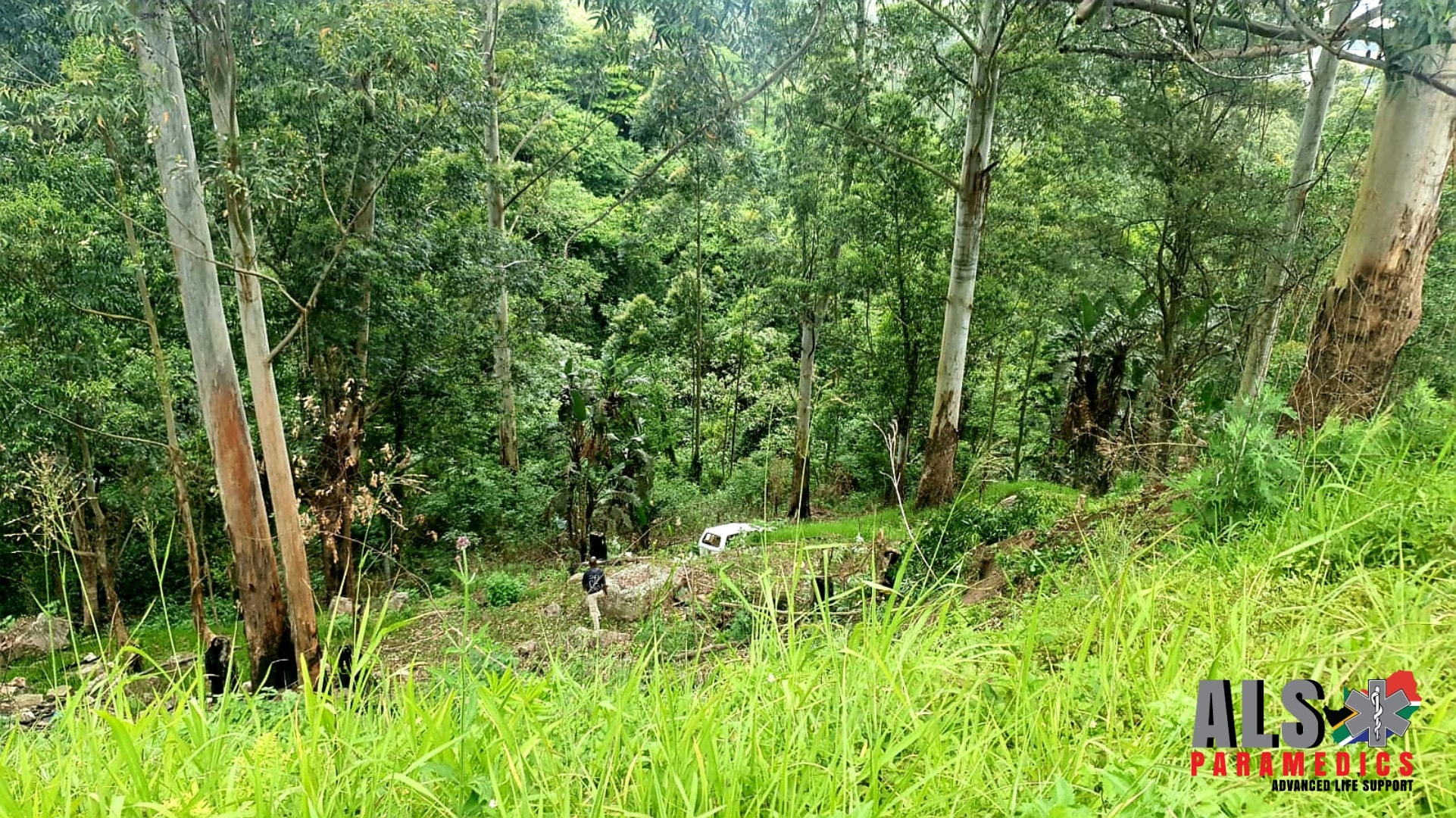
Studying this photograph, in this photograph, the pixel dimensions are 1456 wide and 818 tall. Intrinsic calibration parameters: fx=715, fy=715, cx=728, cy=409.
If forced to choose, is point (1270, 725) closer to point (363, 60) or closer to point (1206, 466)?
point (1206, 466)

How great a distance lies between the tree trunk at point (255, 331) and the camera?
21.3ft

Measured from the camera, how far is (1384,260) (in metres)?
4.01

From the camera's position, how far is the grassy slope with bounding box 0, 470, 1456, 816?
1259mm

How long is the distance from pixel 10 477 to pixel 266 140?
19.3 feet

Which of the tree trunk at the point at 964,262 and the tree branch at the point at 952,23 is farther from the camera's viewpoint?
the tree trunk at the point at 964,262

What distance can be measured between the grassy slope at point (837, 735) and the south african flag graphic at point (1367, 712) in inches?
1.1

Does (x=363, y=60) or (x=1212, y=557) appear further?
(x=363, y=60)

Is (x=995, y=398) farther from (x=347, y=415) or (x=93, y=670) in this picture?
(x=93, y=670)

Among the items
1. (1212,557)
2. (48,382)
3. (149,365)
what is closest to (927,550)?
(1212,557)

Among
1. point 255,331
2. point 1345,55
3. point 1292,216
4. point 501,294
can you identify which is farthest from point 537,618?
point 1292,216

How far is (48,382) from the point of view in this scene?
838 cm

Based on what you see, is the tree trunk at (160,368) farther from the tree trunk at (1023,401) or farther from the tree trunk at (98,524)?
the tree trunk at (1023,401)

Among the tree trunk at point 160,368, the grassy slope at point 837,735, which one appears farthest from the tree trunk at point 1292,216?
the tree trunk at point 160,368

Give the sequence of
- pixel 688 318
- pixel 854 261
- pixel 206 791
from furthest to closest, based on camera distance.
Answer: pixel 688 318 → pixel 854 261 → pixel 206 791
